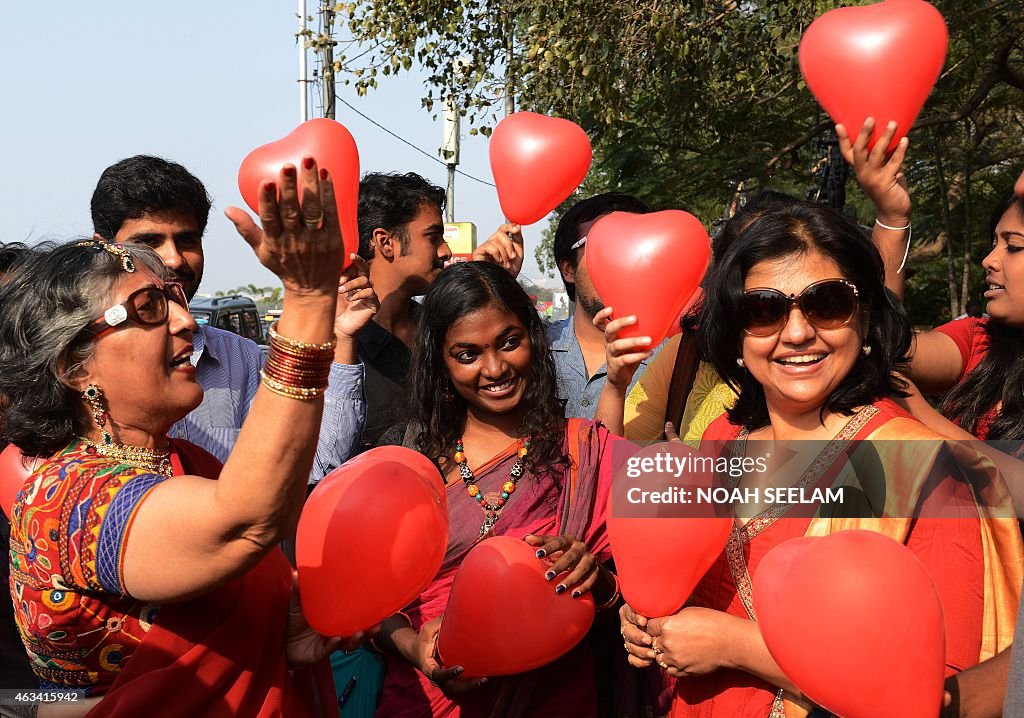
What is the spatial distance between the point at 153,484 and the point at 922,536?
1431mm

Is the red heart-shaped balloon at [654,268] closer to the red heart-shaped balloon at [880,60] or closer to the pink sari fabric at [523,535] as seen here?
the pink sari fabric at [523,535]

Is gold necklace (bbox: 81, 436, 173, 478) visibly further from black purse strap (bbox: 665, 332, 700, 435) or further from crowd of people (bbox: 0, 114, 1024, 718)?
black purse strap (bbox: 665, 332, 700, 435)

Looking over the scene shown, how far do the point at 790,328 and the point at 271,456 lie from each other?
1182 millimetres

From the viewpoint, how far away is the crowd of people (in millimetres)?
1560

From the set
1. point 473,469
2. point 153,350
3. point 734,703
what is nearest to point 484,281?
point 473,469

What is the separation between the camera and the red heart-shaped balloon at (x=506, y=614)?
7.31 feet

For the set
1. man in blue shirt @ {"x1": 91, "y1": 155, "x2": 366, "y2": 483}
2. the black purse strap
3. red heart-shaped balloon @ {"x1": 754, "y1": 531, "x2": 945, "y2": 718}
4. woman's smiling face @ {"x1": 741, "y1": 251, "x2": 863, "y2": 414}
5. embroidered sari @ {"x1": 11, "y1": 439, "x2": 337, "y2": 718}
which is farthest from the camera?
the black purse strap

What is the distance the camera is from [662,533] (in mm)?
1986

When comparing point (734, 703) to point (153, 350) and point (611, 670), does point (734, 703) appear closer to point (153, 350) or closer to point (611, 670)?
point (611, 670)

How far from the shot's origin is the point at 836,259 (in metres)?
2.11

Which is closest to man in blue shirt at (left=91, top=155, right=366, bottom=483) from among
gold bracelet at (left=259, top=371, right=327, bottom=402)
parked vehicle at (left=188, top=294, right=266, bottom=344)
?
gold bracelet at (left=259, top=371, right=327, bottom=402)

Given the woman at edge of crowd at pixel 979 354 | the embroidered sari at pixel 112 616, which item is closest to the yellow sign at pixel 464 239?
the woman at edge of crowd at pixel 979 354

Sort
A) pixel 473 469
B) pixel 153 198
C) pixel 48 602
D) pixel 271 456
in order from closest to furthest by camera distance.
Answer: pixel 271 456 → pixel 48 602 → pixel 473 469 → pixel 153 198

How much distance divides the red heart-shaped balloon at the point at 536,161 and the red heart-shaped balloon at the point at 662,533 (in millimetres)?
1730
